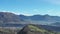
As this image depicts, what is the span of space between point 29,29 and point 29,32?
1.64 meters

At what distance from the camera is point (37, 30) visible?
211 feet

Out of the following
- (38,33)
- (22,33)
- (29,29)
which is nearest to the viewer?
(22,33)

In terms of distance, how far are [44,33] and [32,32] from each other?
905 centimetres

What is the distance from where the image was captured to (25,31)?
5434 cm

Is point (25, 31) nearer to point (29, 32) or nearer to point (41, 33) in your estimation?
point (29, 32)

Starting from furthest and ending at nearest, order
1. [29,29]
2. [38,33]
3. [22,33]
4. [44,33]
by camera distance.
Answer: [44,33], [38,33], [29,29], [22,33]

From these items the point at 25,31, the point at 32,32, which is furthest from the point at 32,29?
the point at 25,31

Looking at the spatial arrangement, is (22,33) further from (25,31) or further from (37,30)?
(37,30)

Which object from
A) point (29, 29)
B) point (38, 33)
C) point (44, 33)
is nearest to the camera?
point (29, 29)

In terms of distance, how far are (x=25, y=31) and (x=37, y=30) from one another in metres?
10.8

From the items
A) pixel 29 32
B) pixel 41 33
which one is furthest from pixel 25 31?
pixel 41 33

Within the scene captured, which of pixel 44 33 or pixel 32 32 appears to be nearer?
pixel 32 32

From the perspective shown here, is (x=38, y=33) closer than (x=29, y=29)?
No

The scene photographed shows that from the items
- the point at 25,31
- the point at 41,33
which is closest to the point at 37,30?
the point at 41,33
